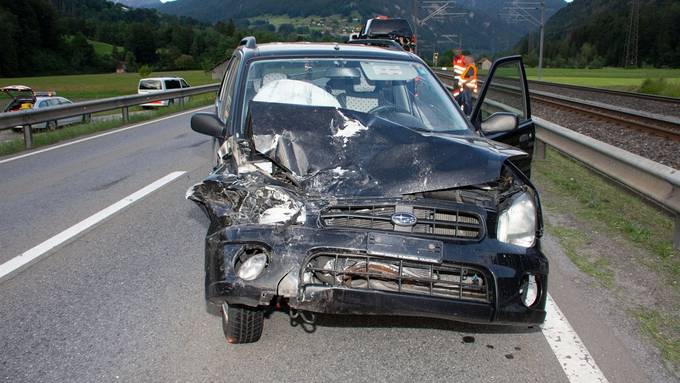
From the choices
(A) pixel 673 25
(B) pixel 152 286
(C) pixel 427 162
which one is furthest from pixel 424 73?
(A) pixel 673 25

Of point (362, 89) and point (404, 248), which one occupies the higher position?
point (362, 89)

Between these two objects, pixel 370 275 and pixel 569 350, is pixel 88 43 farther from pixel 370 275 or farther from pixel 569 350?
pixel 569 350

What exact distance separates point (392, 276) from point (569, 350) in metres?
1.17

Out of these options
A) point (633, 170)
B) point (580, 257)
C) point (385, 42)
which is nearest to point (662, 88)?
point (385, 42)

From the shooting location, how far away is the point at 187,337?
13.2 ft

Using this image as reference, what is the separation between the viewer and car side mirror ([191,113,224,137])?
191 inches

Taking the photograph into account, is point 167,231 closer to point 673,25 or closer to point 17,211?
point 17,211

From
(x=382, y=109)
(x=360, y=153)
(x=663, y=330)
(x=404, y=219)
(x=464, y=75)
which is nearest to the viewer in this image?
(x=404, y=219)

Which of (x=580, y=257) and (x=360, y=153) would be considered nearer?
(x=360, y=153)

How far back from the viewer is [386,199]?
3.65 meters

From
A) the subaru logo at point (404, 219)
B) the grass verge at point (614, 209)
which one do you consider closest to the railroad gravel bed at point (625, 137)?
the grass verge at point (614, 209)

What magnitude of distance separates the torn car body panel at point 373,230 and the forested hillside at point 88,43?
8949 cm

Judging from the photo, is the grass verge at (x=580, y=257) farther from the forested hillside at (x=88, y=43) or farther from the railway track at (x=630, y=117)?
the forested hillside at (x=88, y=43)

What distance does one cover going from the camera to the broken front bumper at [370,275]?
343 cm
